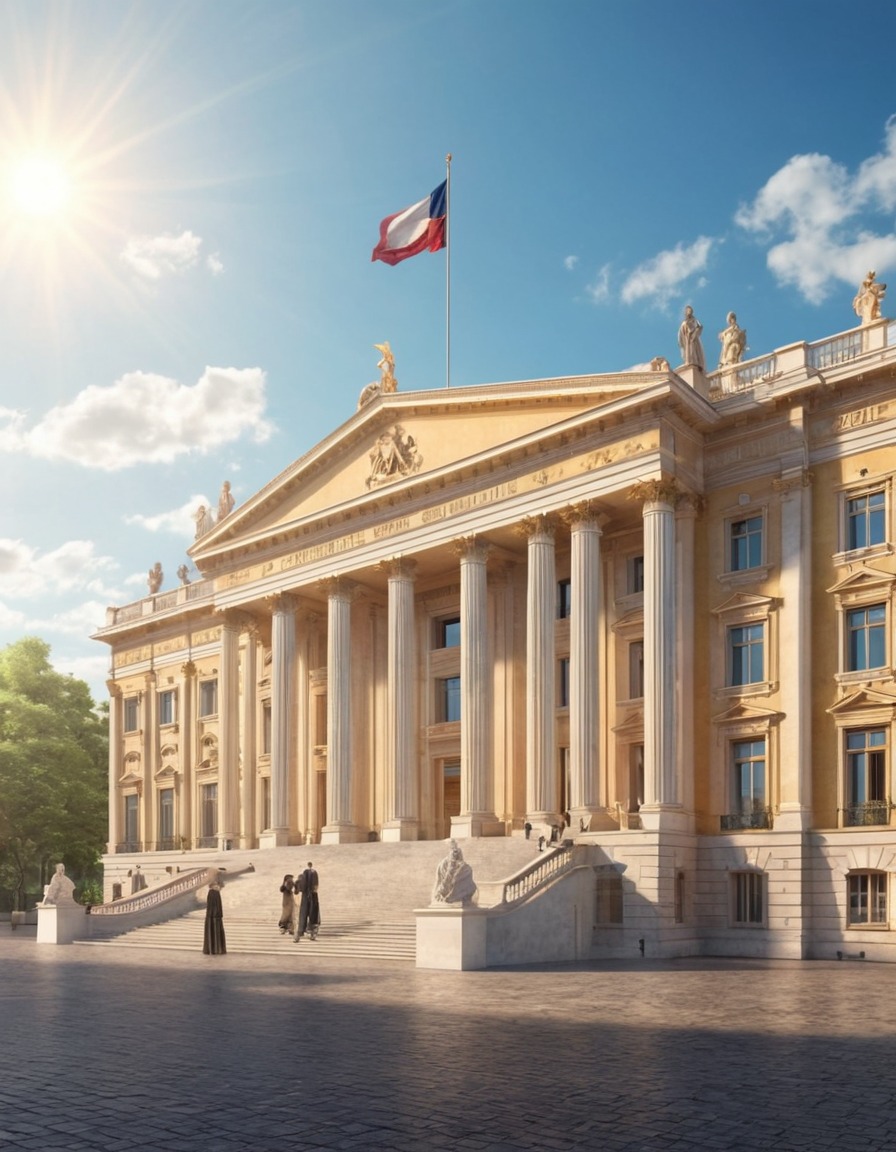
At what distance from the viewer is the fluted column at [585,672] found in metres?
37.8

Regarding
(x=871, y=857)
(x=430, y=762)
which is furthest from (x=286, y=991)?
(x=430, y=762)

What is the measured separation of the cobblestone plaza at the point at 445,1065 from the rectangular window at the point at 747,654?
13.1 meters

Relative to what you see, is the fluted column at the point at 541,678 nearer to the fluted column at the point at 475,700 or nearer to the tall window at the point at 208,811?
the fluted column at the point at 475,700

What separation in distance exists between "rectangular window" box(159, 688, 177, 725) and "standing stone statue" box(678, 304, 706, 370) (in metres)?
32.6

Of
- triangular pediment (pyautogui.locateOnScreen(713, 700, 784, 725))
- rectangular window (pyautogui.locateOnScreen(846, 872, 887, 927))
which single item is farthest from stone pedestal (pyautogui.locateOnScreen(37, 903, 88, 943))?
rectangular window (pyautogui.locateOnScreen(846, 872, 887, 927))

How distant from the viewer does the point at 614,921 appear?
3512 centimetres

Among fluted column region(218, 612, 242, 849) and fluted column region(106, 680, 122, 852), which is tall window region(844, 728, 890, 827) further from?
fluted column region(106, 680, 122, 852)

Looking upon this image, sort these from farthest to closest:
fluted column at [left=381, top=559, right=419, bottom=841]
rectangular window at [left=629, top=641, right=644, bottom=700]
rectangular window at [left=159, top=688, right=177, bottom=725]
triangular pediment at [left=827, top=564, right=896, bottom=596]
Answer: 1. rectangular window at [left=159, top=688, right=177, bottom=725]
2. fluted column at [left=381, top=559, right=419, bottom=841]
3. rectangular window at [left=629, top=641, right=644, bottom=700]
4. triangular pediment at [left=827, top=564, right=896, bottom=596]

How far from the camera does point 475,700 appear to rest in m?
42.0

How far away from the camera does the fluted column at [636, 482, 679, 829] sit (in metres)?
35.9

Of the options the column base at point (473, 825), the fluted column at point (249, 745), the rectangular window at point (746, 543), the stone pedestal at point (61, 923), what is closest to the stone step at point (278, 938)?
the stone pedestal at point (61, 923)

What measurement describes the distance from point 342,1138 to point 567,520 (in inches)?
1205

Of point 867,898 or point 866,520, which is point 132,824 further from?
point 866,520

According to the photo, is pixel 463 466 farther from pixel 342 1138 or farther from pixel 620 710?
pixel 342 1138
